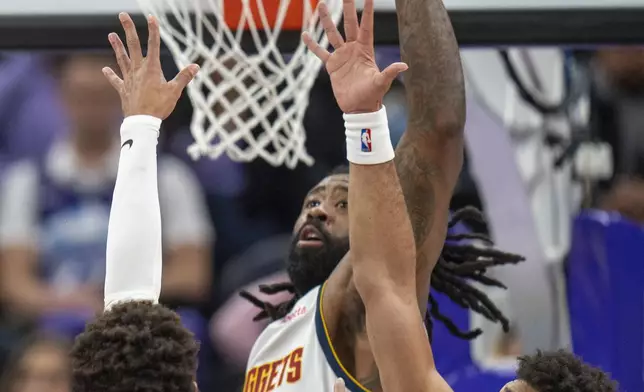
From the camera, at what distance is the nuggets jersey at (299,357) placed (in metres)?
2.48

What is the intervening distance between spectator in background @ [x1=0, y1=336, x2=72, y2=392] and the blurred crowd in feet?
0.25

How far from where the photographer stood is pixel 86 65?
4586 millimetres

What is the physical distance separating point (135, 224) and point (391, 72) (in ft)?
2.18

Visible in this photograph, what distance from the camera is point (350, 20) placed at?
2021mm

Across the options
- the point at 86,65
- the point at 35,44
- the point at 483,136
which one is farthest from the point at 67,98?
the point at 483,136

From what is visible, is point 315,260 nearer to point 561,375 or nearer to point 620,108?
point 561,375

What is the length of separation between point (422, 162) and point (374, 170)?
16.0 inches

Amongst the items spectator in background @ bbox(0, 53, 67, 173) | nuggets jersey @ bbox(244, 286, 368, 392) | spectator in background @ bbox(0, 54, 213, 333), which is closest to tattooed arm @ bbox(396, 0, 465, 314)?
nuggets jersey @ bbox(244, 286, 368, 392)

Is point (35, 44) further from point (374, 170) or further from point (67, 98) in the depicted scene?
point (374, 170)

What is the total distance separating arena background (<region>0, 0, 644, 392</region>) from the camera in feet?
14.6

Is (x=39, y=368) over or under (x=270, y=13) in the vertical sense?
under

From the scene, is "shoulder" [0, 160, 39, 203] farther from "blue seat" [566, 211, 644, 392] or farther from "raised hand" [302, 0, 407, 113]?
"raised hand" [302, 0, 407, 113]

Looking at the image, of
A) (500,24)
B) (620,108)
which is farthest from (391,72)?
(620,108)

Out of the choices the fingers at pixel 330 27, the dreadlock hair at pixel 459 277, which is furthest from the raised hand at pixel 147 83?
the dreadlock hair at pixel 459 277
